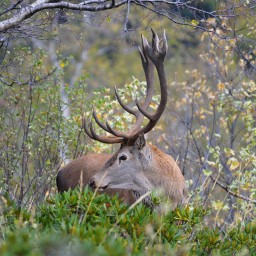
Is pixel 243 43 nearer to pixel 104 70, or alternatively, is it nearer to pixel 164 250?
pixel 164 250

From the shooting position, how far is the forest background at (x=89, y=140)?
5.63 m

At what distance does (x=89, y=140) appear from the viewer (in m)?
11.0

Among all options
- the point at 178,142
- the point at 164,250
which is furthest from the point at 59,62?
the point at 164,250

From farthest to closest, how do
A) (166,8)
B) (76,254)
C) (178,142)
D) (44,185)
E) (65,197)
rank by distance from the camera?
(178,142) < (44,185) < (166,8) < (65,197) < (76,254)

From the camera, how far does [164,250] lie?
5430mm

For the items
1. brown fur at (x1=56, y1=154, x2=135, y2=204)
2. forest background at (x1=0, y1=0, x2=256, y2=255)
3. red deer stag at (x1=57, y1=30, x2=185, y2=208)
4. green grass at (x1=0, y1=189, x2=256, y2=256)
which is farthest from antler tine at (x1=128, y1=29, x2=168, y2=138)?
green grass at (x1=0, y1=189, x2=256, y2=256)

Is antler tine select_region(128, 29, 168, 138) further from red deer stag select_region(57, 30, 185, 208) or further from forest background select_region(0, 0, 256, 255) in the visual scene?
forest background select_region(0, 0, 256, 255)

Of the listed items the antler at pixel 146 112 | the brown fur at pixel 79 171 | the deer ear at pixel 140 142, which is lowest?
the brown fur at pixel 79 171

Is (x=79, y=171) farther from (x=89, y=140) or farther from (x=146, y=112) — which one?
(x=89, y=140)

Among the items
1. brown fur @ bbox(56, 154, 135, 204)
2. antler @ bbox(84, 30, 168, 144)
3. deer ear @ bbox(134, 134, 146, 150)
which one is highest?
antler @ bbox(84, 30, 168, 144)

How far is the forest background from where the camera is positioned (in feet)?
18.5

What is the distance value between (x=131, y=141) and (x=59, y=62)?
201cm

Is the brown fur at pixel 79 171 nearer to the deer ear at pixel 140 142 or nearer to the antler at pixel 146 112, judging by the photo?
the antler at pixel 146 112

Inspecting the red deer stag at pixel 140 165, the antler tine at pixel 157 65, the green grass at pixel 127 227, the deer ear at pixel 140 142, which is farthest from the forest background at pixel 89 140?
the deer ear at pixel 140 142
